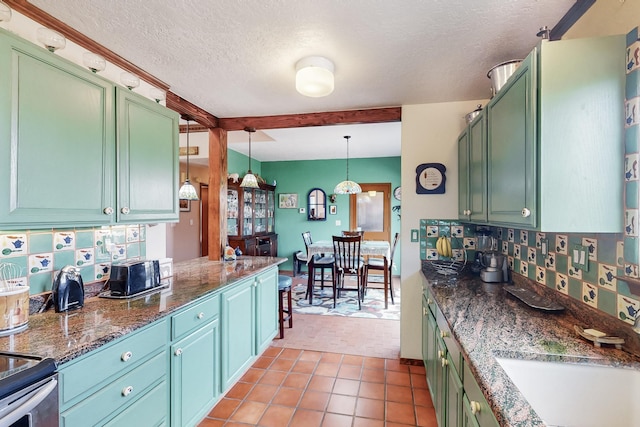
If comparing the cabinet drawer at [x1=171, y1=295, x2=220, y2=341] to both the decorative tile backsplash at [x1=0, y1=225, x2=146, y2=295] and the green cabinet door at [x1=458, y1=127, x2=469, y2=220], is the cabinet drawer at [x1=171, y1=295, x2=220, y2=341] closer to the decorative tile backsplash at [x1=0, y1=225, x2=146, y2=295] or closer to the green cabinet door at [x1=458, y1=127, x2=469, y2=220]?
the decorative tile backsplash at [x1=0, y1=225, x2=146, y2=295]

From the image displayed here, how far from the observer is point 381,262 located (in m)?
4.46

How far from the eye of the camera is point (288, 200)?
21.1ft

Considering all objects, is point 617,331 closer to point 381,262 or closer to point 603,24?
point 603,24

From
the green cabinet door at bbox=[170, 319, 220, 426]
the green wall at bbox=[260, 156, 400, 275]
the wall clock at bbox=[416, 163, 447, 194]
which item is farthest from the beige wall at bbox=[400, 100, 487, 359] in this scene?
the green wall at bbox=[260, 156, 400, 275]

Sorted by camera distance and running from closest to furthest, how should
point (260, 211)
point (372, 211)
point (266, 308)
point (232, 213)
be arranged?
point (266, 308), point (232, 213), point (260, 211), point (372, 211)

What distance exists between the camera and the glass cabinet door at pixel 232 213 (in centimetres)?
497

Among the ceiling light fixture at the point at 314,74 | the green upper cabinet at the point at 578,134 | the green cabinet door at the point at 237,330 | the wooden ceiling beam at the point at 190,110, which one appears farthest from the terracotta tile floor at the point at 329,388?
the wooden ceiling beam at the point at 190,110

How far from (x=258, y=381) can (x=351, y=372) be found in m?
0.76

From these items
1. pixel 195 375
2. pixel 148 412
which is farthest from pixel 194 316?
pixel 148 412

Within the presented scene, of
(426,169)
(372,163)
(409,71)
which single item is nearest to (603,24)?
(409,71)

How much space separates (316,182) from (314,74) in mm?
4438

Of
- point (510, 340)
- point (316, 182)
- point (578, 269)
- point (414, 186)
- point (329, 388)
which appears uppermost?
point (316, 182)

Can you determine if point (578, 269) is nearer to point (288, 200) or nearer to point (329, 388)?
point (329, 388)

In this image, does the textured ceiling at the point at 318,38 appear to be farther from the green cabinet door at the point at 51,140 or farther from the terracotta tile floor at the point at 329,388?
the terracotta tile floor at the point at 329,388
